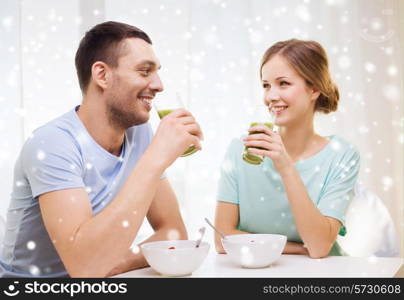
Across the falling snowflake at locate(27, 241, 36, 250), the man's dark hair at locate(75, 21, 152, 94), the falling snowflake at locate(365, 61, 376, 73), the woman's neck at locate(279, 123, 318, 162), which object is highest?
the man's dark hair at locate(75, 21, 152, 94)

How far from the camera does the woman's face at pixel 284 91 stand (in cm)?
150

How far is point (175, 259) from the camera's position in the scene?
3.41ft

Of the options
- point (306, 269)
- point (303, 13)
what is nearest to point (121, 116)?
point (306, 269)

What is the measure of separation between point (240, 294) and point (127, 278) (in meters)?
0.26

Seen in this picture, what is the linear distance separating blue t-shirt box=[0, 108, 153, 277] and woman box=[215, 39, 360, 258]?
36cm

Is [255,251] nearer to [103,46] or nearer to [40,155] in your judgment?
[40,155]

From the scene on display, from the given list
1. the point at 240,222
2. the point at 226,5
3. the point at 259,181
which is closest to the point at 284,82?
the point at 259,181

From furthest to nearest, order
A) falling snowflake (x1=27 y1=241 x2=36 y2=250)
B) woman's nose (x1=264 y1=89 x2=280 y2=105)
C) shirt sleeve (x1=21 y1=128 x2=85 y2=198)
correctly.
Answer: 1. woman's nose (x1=264 y1=89 x2=280 y2=105)
2. falling snowflake (x1=27 y1=241 x2=36 y2=250)
3. shirt sleeve (x1=21 y1=128 x2=85 y2=198)

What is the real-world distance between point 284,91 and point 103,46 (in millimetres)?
550

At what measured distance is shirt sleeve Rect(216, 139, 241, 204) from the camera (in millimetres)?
1515

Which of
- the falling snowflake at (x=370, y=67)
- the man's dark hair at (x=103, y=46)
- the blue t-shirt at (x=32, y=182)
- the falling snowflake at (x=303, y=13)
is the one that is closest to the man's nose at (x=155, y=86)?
the man's dark hair at (x=103, y=46)

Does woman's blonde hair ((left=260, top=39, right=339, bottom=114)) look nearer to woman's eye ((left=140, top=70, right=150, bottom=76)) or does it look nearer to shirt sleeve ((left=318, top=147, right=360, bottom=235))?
shirt sleeve ((left=318, top=147, right=360, bottom=235))

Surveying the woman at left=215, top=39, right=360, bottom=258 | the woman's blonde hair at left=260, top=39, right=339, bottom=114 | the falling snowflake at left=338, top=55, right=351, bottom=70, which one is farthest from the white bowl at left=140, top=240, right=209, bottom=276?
the falling snowflake at left=338, top=55, right=351, bottom=70

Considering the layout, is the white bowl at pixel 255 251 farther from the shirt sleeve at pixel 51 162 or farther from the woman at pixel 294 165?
the shirt sleeve at pixel 51 162
